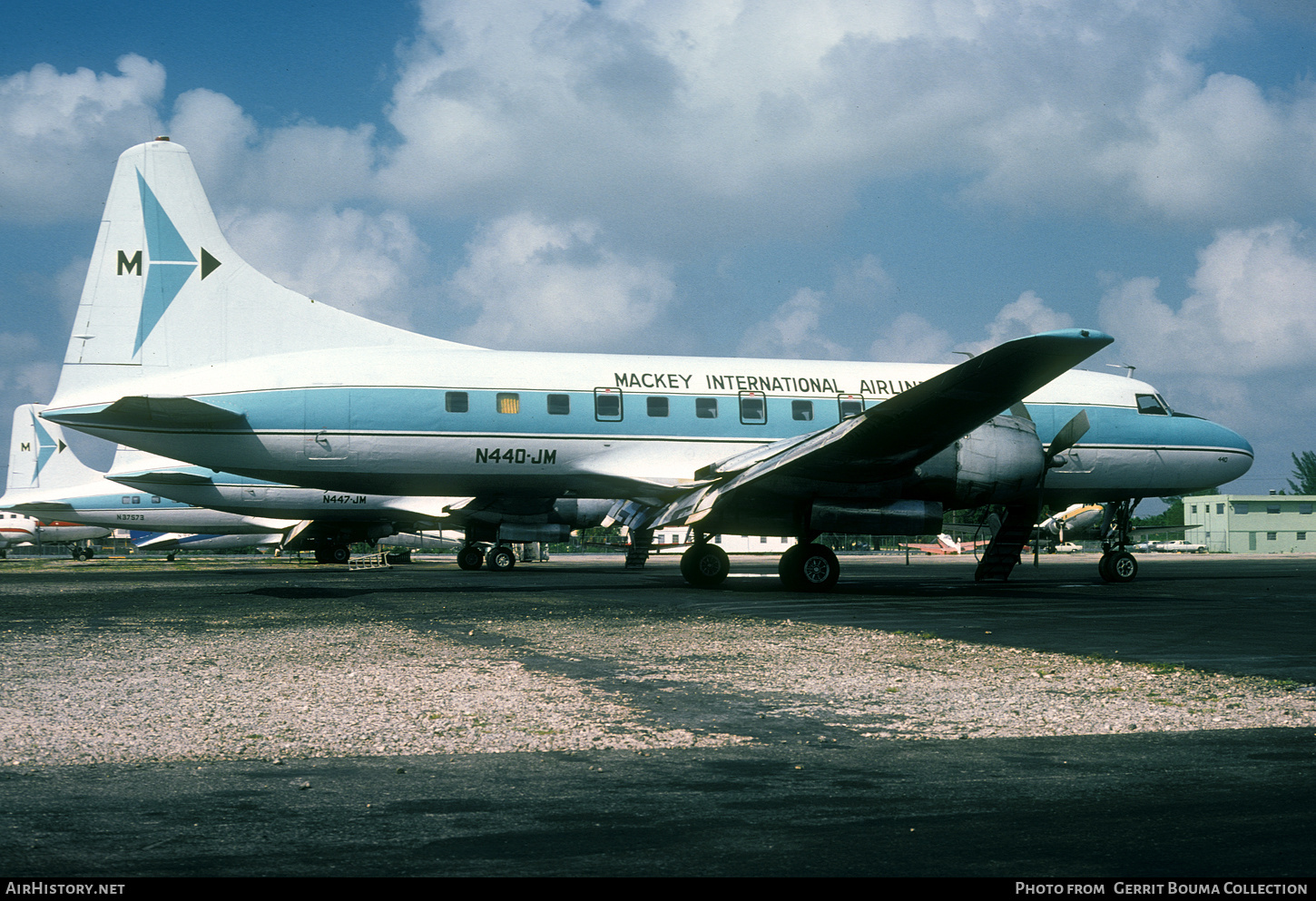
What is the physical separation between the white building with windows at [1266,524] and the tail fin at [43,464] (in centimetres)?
8494

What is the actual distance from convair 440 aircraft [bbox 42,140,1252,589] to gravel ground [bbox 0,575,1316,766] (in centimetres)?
737

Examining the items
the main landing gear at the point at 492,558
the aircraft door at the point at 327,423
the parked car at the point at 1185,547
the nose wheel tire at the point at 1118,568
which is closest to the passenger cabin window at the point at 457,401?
the aircraft door at the point at 327,423

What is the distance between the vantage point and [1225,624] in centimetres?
1334

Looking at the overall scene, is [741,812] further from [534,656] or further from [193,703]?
[534,656]

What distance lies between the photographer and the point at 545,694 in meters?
7.89

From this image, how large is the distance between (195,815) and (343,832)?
76 centimetres

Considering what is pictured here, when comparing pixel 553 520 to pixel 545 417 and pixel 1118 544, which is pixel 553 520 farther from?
pixel 1118 544

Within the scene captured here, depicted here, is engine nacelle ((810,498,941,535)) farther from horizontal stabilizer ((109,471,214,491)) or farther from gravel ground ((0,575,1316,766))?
horizontal stabilizer ((109,471,214,491))

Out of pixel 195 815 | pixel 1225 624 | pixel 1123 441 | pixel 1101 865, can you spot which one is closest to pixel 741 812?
pixel 1101 865

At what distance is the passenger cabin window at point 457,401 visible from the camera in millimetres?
20547

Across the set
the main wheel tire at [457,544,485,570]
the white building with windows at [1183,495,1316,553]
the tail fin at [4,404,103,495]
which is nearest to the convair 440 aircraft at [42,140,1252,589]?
the main wheel tire at [457,544,485,570]

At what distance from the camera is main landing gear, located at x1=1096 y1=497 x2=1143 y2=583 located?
24531 millimetres

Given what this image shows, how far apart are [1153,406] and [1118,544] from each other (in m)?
3.47

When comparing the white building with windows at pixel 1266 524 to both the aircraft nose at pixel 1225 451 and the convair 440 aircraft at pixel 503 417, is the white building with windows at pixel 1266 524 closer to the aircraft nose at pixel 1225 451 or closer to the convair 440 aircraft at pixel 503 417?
the aircraft nose at pixel 1225 451
